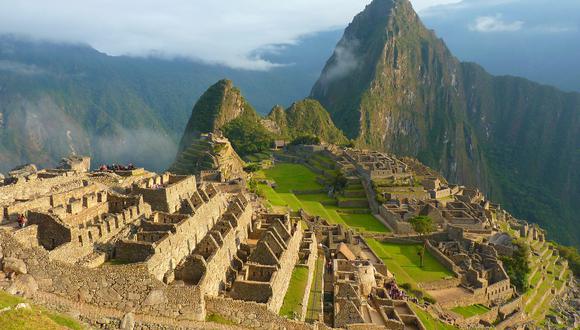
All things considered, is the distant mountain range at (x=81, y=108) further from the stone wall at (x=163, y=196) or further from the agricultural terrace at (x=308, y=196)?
the stone wall at (x=163, y=196)

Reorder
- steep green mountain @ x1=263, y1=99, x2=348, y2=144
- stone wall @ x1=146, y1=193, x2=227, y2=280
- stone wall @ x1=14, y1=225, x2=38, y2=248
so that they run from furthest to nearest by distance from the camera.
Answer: steep green mountain @ x1=263, y1=99, x2=348, y2=144 < stone wall @ x1=146, y1=193, x2=227, y2=280 < stone wall @ x1=14, y1=225, x2=38, y2=248

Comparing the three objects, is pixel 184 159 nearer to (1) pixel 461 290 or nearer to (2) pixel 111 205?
(1) pixel 461 290

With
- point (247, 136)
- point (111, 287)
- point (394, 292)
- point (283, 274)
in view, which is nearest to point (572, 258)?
point (394, 292)

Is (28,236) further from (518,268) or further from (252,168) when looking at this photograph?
(252,168)

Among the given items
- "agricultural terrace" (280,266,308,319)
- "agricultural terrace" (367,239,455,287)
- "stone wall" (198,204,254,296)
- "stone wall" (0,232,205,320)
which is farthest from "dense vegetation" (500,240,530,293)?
"stone wall" (0,232,205,320)

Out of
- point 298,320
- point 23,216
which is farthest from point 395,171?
point 23,216

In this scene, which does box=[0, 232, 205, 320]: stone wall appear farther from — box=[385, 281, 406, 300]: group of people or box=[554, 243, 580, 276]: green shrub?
box=[554, 243, 580, 276]: green shrub
